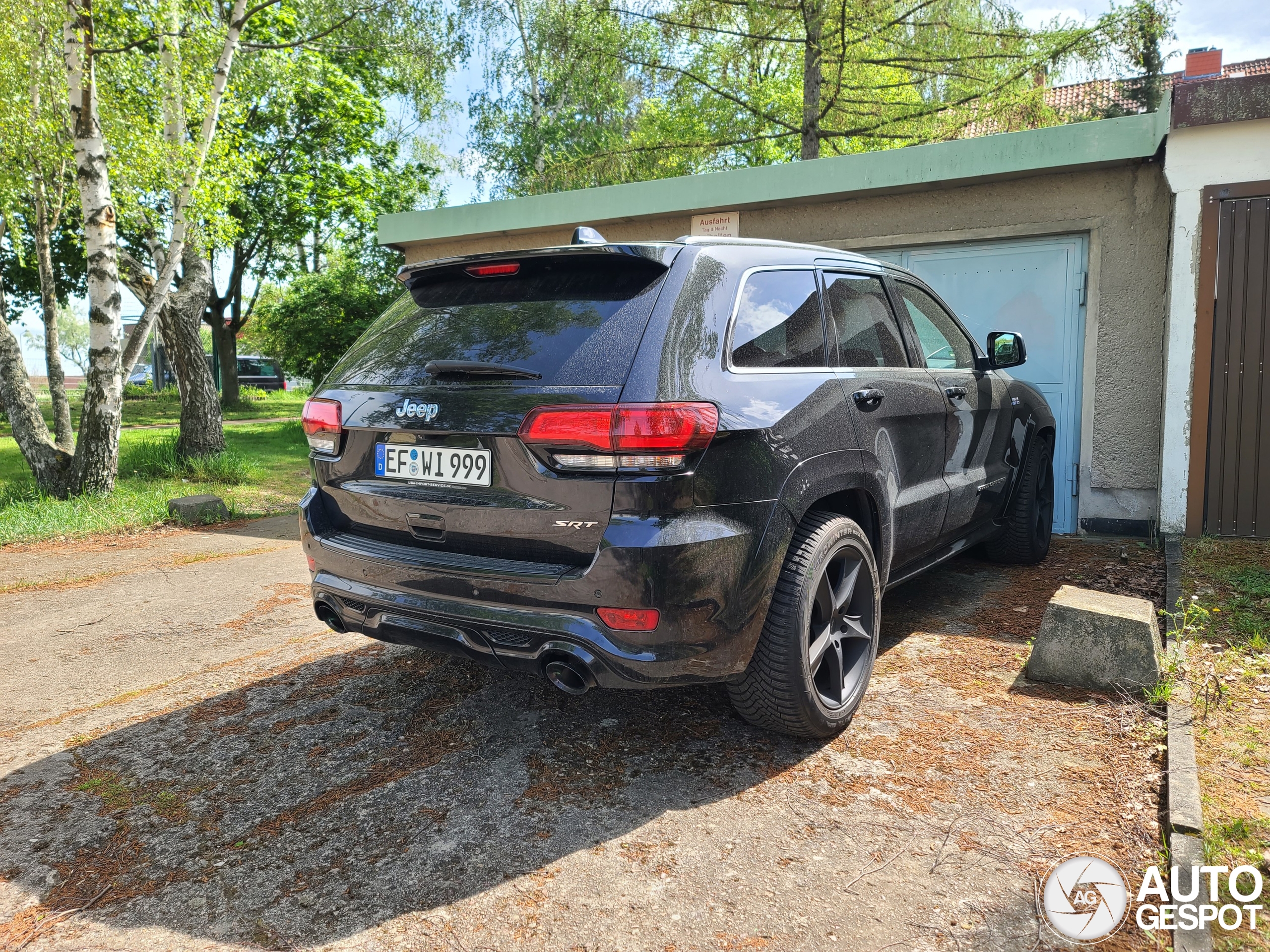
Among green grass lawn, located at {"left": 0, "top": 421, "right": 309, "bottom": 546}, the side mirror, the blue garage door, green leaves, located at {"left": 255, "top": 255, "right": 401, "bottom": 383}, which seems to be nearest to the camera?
the side mirror

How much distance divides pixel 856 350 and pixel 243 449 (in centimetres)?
1369

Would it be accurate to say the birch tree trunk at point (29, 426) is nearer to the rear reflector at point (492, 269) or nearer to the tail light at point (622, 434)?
the rear reflector at point (492, 269)

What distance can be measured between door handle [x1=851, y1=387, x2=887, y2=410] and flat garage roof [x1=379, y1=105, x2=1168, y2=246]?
176 inches

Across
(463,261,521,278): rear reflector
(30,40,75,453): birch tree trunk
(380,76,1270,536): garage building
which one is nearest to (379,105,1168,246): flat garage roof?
(380,76,1270,536): garage building

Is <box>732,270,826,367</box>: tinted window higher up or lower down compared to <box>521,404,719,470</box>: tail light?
higher up

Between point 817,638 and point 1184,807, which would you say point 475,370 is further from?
point 1184,807

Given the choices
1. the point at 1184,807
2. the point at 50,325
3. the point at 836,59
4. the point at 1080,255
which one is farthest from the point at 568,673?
the point at 50,325

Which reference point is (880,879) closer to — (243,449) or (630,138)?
(243,449)

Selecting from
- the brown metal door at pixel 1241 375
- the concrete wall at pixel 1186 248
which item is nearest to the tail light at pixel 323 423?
the concrete wall at pixel 1186 248

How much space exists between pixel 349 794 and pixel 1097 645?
9.88ft

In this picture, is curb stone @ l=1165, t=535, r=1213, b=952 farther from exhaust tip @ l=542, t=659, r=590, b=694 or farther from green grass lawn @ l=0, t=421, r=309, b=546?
green grass lawn @ l=0, t=421, r=309, b=546

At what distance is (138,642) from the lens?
4.71 m

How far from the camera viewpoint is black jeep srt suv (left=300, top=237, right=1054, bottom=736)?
2.63 metres

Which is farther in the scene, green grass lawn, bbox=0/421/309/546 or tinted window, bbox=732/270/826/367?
green grass lawn, bbox=0/421/309/546
